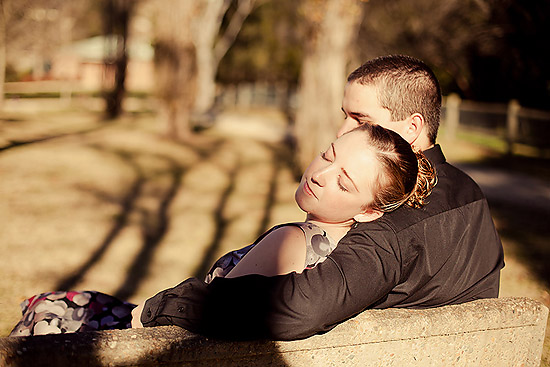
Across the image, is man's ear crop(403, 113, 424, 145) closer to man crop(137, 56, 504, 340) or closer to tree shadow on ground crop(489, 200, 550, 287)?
man crop(137, 56, 504, 340)

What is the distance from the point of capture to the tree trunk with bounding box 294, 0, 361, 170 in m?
9.94

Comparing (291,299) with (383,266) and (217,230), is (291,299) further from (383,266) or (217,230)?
(217,230)

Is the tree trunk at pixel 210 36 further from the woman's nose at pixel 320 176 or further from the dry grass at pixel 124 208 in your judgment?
the woman's nose at pixel 320 176

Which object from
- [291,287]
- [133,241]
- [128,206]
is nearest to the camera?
[291,287]

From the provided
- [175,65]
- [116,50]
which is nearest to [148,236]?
[175,65]

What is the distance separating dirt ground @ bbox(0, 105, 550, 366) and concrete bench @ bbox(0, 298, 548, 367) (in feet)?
5.53

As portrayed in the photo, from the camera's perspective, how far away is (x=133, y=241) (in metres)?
6.48

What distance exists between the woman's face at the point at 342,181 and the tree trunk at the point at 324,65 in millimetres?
8210

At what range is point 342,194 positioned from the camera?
1.91 meters

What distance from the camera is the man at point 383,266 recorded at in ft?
5.74

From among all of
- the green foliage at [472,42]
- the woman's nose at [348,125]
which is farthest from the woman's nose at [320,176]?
the green foliage at [472,42]

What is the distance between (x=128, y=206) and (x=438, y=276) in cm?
644

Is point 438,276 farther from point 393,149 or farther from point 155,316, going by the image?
point 155,316

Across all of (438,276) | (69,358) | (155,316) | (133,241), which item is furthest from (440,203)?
(133,241)
